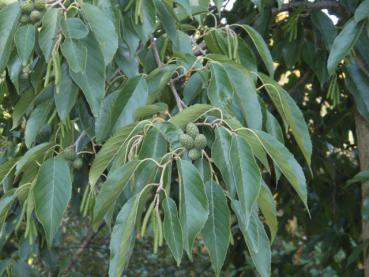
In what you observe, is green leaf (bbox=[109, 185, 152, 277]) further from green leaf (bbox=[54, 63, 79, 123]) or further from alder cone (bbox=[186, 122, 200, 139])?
green leaf (bbox=[54, 63, 79, 123])

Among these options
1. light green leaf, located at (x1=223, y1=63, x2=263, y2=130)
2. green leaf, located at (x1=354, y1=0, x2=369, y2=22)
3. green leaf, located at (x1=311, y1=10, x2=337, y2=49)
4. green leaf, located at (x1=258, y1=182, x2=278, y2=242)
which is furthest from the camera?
green leaf, located at (x1=311, y1=10, x2=337, y2=49)

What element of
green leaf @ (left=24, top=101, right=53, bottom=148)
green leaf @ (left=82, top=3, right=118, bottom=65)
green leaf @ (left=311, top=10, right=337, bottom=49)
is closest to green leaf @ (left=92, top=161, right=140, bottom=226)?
green leaf @ (left=82, top=3, right=118, bottom=65)

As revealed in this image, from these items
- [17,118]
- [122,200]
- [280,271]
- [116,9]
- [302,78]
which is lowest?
[280,271]

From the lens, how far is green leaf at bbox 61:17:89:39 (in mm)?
1039

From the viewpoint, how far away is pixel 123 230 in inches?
37.2

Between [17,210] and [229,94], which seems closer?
[229,94]

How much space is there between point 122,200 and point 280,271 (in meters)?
1.55

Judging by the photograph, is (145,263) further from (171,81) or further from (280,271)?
(171,81)

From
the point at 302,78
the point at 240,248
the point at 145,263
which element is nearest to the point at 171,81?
the point at 302,78

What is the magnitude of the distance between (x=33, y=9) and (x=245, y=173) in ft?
1.44

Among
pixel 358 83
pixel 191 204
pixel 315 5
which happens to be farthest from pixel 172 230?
pixel 315 5

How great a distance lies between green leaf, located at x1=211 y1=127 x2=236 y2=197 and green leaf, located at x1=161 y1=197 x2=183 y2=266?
99 millimetres

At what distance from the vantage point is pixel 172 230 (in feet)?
2.94

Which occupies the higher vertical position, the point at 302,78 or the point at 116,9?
the point at 116,9
